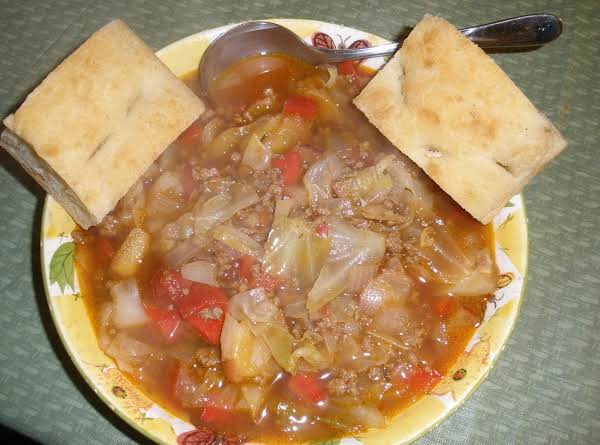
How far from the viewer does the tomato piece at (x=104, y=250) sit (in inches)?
124

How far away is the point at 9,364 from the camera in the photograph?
320 cm

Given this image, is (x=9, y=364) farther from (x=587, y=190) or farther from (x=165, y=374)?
(x=587, y=190)

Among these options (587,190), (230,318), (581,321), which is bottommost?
(581,321)

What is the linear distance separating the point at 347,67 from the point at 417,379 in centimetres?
216

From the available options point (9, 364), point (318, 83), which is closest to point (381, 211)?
point (318, 83)

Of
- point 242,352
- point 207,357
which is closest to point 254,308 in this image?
A: point 242,352

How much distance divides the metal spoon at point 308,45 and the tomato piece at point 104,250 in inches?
48.5

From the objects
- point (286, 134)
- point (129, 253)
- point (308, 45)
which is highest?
point (308, 45)

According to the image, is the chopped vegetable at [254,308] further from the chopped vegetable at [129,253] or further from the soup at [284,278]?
the chopped vegetable at [129,253]

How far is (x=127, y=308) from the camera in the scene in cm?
303

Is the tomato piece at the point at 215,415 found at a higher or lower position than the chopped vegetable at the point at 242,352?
lower

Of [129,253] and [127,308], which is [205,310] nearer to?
[127,308]

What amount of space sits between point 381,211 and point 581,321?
154 cm

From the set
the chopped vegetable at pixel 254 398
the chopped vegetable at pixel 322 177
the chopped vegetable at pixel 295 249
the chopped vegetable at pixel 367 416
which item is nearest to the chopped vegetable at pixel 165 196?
the chopped vegetable at pixel 295 249
